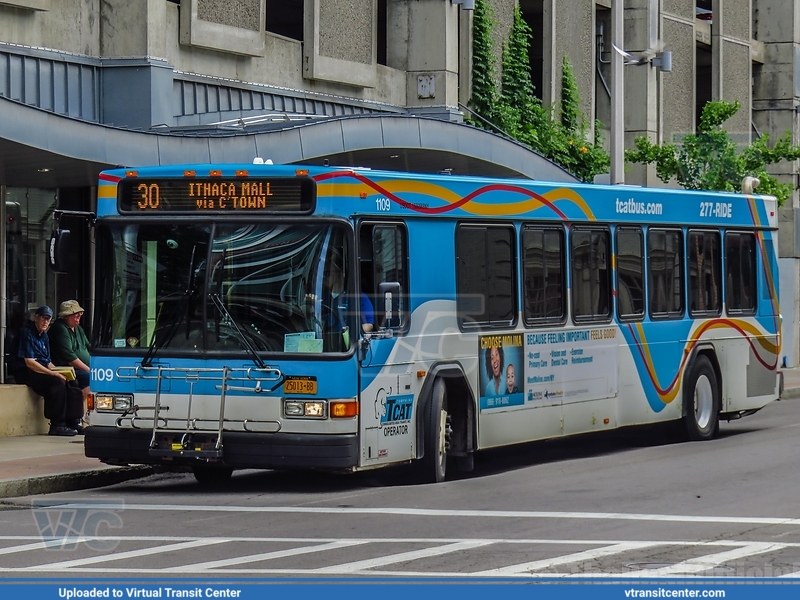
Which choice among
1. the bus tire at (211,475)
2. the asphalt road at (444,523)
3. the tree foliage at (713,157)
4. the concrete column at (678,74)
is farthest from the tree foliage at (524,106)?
the bus tire at (211,475)

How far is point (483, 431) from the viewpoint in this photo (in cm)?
1416

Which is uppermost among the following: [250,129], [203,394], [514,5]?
[514,5]

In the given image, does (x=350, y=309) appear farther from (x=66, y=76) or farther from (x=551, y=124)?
(x=551, y=124)

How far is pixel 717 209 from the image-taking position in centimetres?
1852

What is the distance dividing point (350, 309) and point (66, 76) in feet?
31.7

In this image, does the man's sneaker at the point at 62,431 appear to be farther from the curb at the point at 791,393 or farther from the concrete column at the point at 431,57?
the curb at the point at 791,393

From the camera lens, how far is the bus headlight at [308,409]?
12.4 metres

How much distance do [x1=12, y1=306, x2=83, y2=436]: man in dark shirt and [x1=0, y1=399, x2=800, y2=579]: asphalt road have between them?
3375 millimetres

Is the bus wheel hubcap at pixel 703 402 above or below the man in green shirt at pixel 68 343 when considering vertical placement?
below

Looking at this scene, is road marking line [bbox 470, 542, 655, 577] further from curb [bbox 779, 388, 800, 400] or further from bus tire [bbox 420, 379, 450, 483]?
curb [bbox 779, 388, 800, 400]

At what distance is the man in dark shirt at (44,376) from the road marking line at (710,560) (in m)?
10.2

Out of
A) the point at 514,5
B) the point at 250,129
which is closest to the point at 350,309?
the point at 250,129

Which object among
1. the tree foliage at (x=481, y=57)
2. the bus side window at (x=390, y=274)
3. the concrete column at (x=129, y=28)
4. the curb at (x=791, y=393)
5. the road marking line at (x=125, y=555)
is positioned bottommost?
the curb at (x=791, y=393)

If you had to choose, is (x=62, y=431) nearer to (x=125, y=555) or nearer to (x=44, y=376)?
(x=44, y=376)
